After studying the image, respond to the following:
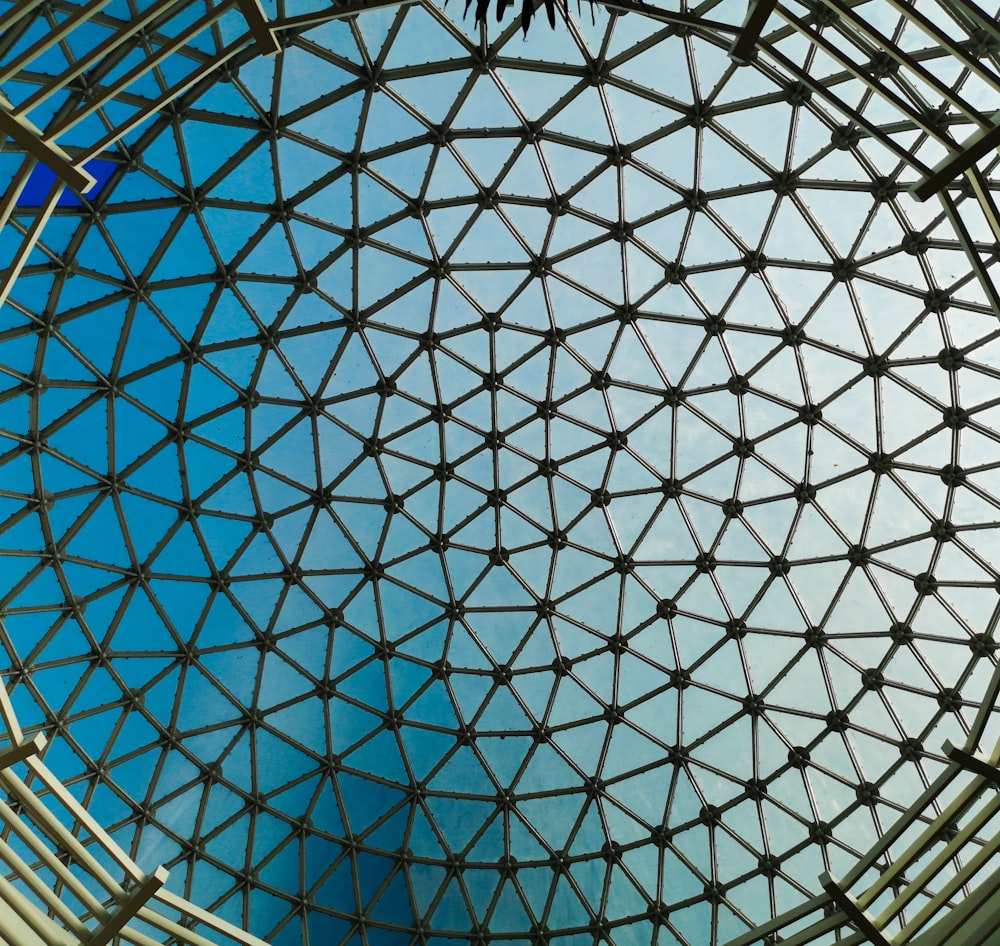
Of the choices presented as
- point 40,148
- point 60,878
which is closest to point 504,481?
point 60,878

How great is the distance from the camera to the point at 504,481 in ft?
81.3

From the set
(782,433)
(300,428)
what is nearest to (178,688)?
(300,428)

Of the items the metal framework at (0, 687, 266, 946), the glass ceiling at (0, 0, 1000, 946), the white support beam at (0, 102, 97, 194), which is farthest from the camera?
the glass ceiling at (0, 0, 1000, 946)

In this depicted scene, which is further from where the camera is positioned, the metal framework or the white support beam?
the metal framework

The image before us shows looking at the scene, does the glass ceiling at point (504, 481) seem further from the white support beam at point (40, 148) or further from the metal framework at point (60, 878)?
the metal framework at point (60, 878)

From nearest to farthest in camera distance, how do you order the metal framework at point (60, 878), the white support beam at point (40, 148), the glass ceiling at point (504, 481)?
the white support beam at point (40, 148) < the metal framework at point (60, 878) < the glass ceiling at point (504, 481)

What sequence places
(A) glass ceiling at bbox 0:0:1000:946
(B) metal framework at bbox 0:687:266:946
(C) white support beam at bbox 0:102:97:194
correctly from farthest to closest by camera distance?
(A) glass ceiling at bbox 0:0:1000:946 → (B) metal framework at bbox 0:687:266:946 → (C) white support beam at bbox 0:102:97:194

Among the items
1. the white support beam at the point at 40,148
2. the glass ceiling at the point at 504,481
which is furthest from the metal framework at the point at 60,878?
the glass ceiling at the point at 504,481

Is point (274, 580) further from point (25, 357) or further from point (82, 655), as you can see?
point (25, 357)

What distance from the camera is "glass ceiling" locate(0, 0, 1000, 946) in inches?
756

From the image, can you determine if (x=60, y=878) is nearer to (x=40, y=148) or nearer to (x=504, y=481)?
(x=40, y=148)

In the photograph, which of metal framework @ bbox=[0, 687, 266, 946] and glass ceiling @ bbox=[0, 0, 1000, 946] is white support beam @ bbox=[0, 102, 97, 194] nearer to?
metal framework @ bbox=[0, 687, 266, 946]

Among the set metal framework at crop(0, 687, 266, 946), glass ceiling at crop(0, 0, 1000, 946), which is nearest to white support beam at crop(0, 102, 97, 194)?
metal framework at crop(0, 687, 266, 946)

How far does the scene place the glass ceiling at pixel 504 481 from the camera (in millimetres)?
19203
